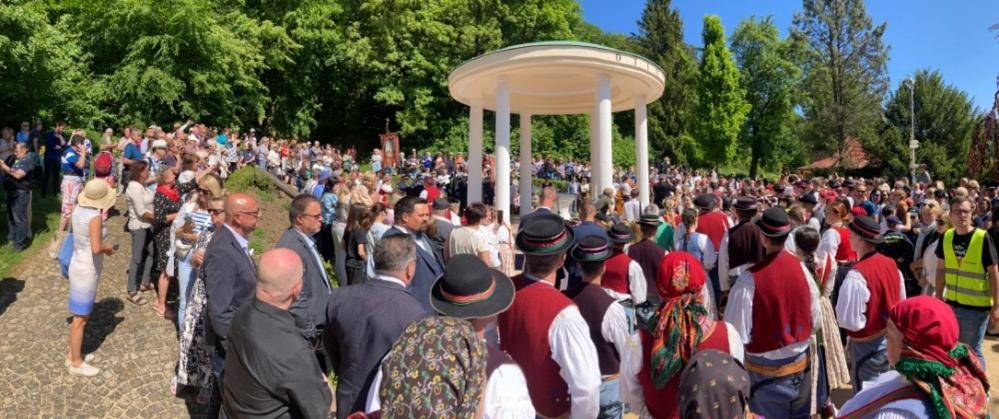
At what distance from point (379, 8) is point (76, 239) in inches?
1307

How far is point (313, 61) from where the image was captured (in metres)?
36.7

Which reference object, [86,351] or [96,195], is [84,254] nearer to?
[96,195]

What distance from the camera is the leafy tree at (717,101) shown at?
42.6m

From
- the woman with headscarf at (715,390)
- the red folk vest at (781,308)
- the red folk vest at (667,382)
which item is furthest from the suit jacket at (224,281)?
the red folk vest at (781,308)

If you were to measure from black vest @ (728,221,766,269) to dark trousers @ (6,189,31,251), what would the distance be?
35.2ft

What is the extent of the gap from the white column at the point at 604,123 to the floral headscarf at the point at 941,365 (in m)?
12.4

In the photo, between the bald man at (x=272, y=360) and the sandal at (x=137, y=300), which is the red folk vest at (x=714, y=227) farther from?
the sandal at (x=137, y=300)

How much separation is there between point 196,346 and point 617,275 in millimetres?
3702

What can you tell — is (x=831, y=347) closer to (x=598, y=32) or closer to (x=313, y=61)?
(x=313, y=61)

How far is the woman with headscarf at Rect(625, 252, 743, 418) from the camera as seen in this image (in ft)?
9.39

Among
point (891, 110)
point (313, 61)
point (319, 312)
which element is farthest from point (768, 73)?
point (319, 312)

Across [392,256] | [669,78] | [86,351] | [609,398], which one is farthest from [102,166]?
[669,78]

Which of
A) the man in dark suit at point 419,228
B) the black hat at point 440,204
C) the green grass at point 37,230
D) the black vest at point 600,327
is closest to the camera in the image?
the black vest at point 600,327

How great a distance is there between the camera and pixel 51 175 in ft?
44.1
